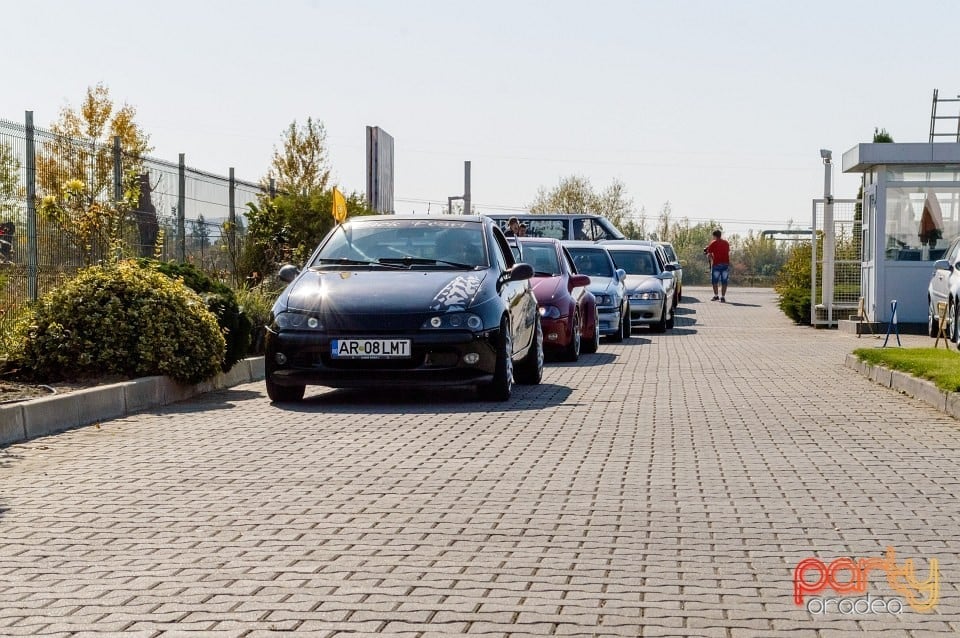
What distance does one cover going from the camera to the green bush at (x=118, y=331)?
1225 centimetres

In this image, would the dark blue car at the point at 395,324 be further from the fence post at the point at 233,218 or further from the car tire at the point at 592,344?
the fence post at the point at 233,218

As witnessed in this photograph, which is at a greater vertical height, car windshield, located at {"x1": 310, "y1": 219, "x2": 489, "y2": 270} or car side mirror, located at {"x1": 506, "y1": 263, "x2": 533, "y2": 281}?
car windshield, located at {"x1": 310, "y1": 219, "x2": 489, "y2": 270}

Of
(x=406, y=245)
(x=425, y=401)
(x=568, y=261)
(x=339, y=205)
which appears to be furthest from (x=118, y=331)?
(x=339, y=205)

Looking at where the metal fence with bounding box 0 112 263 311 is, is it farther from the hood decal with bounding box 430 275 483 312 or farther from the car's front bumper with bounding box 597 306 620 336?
the car's front bumper with bounding box 597 306 620 336

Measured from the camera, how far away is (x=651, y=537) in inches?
249

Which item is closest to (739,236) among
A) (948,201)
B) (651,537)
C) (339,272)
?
(948,201)

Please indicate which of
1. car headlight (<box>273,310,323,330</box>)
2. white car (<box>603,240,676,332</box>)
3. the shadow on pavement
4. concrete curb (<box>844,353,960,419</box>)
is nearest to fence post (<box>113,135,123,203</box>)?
the shadow on pavement

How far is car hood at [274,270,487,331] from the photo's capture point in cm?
1205

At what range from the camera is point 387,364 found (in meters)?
12.0

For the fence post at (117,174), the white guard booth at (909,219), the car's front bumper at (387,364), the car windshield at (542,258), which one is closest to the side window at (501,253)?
the car's front bumper at (387,364)

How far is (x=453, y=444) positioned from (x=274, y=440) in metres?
1.22

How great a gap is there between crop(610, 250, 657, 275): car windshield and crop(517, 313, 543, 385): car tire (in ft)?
46.6

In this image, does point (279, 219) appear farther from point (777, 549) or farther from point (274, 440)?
point (777, 549)

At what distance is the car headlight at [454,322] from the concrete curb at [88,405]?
2332 millimetres
